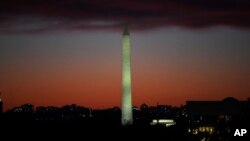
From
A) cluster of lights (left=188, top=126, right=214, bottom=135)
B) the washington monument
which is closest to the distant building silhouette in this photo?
cluster of lights (left=188, top=126, right=214, bottom=135)

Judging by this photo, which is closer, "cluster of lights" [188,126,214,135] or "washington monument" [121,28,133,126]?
"washington monument" [121,28,133,126]

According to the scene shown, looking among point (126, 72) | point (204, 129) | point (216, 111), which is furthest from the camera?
point (216, 111)

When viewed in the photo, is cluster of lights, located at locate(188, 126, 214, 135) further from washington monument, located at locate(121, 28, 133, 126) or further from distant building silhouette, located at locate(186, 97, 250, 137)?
washington monument, located at locate(121, 28, 133, 126)

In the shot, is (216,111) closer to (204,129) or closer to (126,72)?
(204,129)

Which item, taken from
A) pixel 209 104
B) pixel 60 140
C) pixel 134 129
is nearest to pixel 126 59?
pixel 134 129

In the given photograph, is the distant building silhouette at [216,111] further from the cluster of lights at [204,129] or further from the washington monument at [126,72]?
the washington monument at [126,72]

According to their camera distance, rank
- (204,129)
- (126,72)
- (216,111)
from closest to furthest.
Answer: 1. (126,72)
2. (204,129)
3. (216,111)

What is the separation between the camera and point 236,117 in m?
171

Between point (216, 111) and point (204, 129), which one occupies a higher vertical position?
point (216, 111)

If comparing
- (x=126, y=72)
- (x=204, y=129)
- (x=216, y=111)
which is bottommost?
(x=204, y=129)

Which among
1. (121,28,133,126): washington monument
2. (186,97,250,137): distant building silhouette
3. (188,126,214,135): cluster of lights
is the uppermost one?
(121,28,133,126): washington monument

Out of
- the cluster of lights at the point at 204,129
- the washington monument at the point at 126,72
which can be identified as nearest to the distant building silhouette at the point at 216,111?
the cluster of lights at the point at 204,129

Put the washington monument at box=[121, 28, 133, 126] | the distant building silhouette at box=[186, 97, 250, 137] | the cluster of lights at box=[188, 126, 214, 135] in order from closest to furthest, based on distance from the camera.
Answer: the washington monument at box=[121, 28, 133, 126] < the cluster of lights at box=[188, 126, 214, 135] < the distant building silhouette at box=[186, 97, 250, 137]

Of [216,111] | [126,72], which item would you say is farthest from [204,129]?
[126,72]
